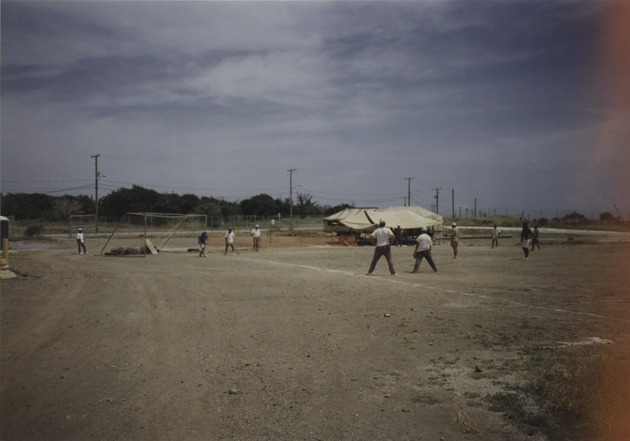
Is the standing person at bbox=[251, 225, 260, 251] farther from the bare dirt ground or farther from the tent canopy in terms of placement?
the bare dirt ground

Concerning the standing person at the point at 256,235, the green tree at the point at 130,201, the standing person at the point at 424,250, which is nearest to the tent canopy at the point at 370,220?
the standing person at the point at 256,235

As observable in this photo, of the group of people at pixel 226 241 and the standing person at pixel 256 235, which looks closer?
the group of people at pixel 226 241

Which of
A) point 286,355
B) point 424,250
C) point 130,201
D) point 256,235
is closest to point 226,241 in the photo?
point 256,235

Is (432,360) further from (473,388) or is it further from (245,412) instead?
(245,412)

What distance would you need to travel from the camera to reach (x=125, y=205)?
8431cm

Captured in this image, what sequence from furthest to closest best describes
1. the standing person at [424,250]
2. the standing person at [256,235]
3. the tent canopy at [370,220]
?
1. the tent canopy at [370,220]
2. the standing person at [256,235]
3. the standing person at [424,250]

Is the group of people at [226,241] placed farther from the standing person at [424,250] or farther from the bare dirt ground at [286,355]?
the standing person at [424,250]

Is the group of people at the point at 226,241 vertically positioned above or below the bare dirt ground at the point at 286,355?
above

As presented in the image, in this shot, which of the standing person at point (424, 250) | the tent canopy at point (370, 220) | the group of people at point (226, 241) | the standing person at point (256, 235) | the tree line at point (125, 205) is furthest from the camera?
the tree line at point (125, 205)

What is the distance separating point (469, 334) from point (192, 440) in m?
5.03

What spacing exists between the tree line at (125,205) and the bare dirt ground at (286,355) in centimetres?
6758

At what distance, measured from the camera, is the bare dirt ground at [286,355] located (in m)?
4.97

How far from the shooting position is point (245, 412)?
205 inches

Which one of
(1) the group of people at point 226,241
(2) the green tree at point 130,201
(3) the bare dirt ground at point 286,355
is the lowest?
(3) the bare dirt ground at point 286,355
